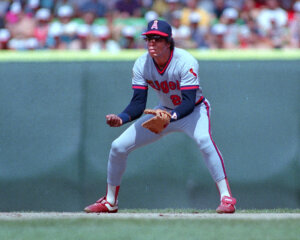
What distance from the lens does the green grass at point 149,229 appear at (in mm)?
4332

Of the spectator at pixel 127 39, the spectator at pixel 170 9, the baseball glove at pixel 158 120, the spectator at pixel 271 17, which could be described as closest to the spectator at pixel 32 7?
the spectator at pixel 127 39

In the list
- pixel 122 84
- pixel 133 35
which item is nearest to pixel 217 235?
pixel 122 84

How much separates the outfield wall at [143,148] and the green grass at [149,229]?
5.41 ft

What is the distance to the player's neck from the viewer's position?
5.63 metres

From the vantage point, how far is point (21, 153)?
271 inches

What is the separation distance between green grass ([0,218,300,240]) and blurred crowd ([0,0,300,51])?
12.1ft

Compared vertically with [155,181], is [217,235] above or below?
above

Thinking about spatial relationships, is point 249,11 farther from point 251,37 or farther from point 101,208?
point 101,208

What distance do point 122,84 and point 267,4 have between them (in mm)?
3963

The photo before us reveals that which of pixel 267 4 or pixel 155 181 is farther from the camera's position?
pixel 267 4

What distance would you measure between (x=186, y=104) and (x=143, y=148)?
61.7 inches

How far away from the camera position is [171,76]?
5641 mm

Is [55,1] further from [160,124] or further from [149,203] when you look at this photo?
[160,124]

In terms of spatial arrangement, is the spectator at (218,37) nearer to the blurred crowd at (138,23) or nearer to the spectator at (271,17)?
the blurred crowd at (138,23)
